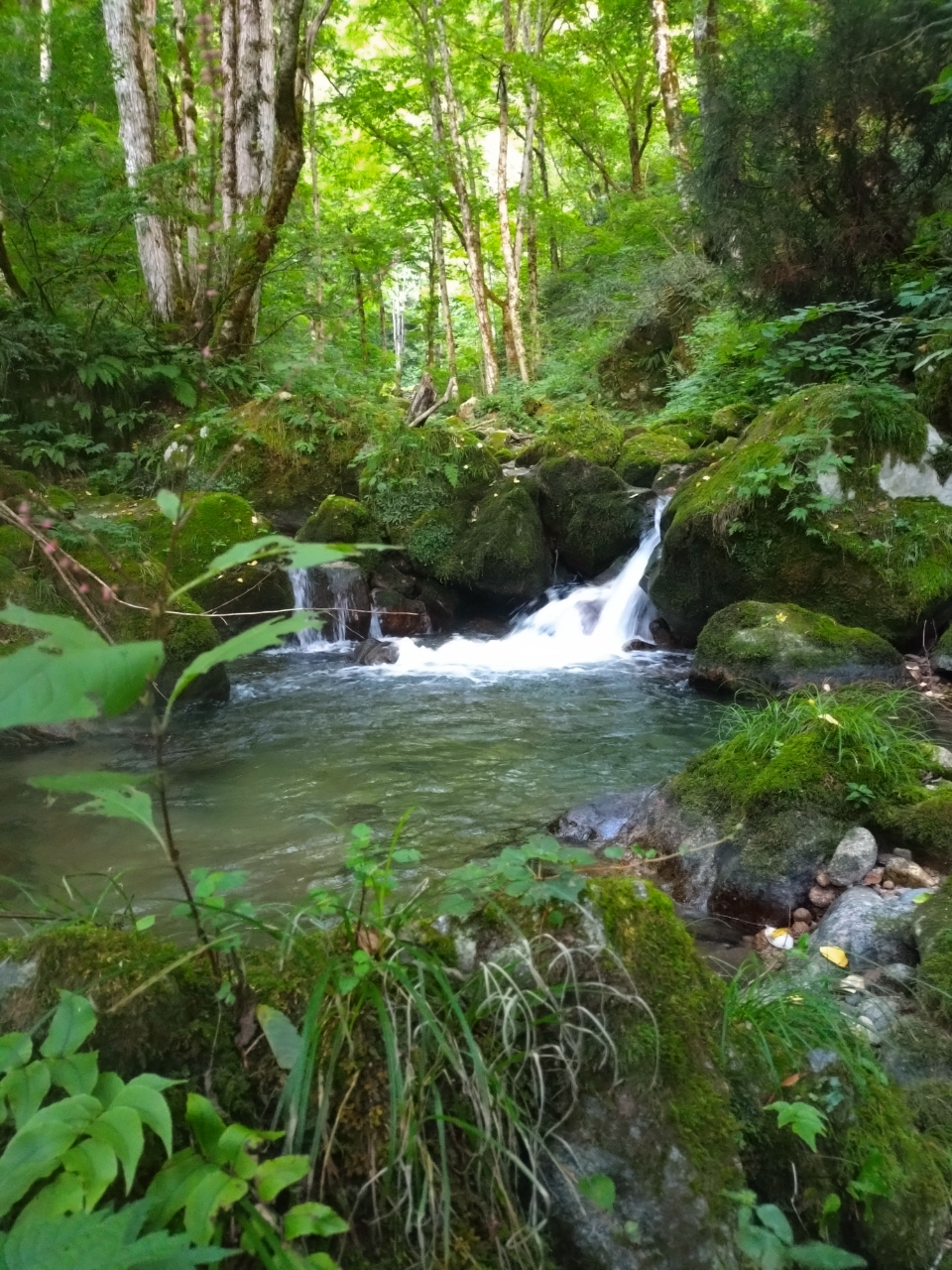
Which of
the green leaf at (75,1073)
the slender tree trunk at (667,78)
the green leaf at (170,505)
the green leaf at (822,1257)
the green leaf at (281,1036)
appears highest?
the slender tree trunk at (667,78)

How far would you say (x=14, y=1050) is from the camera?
1199mm

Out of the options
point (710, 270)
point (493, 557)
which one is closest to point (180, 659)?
point (493, 557)

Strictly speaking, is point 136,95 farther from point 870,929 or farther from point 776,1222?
point 776,1222

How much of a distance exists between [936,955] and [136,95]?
13690 millimetres

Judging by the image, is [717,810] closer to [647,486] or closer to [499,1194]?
[499,1194]

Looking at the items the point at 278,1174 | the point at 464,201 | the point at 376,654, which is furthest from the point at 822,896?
the point at 464,201

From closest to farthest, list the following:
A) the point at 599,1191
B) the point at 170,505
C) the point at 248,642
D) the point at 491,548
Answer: the point at 248,642
the point at 170,505
the point at 599,1191
the point at 491,548

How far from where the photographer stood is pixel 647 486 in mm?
11289

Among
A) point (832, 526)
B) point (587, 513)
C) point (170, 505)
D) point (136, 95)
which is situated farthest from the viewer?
point (136, 95)

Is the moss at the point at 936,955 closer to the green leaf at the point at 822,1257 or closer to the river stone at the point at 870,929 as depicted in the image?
the river stone at the point at 870,929

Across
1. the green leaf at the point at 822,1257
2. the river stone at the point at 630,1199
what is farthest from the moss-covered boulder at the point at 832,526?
the river stone at the point at 630,1199

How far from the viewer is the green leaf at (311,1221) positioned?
3.67 ft

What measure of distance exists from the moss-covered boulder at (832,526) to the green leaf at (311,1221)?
734cm

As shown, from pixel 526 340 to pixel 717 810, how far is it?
20818 millimetres
